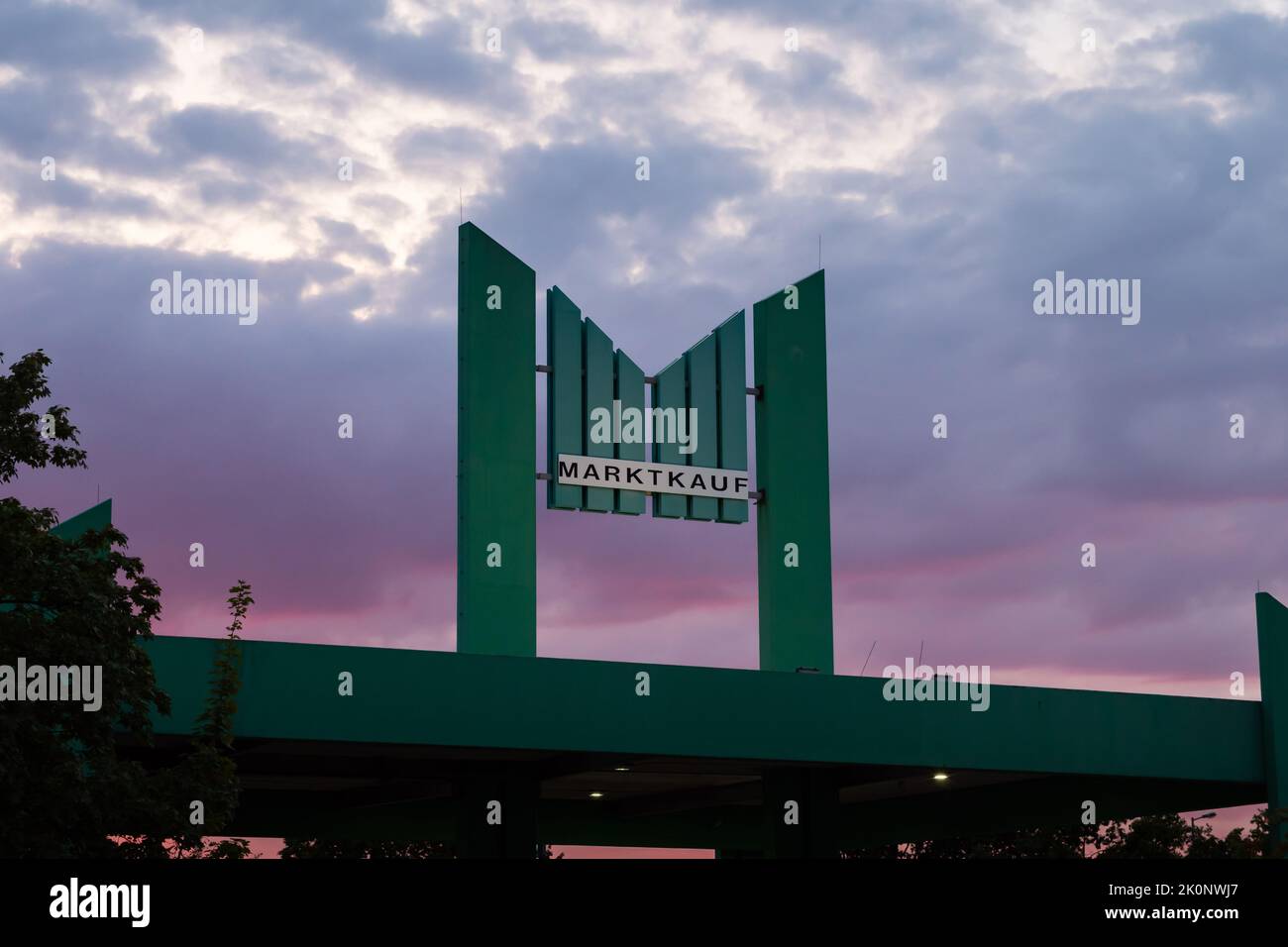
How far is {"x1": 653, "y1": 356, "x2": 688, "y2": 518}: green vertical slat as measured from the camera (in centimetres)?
3025

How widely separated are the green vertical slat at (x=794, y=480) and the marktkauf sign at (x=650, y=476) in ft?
2.72

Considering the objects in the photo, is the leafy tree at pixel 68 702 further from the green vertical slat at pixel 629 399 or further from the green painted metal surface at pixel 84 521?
the green vertical slat at pixel 629 399

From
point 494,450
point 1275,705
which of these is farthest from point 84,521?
point 1275,705

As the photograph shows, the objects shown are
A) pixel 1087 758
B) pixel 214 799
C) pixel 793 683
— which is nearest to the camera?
pixel 214 799

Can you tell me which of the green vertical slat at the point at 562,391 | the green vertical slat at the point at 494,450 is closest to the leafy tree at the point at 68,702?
the green vertical slat at the point at 494,450

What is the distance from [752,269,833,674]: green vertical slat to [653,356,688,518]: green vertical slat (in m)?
1.72

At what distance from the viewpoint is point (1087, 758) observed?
1103 inches

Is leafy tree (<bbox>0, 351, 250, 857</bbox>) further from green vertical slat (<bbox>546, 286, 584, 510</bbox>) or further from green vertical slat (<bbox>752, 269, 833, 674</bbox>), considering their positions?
green vertical slat (<bbox>752, 269, 833, 674</bbox>)

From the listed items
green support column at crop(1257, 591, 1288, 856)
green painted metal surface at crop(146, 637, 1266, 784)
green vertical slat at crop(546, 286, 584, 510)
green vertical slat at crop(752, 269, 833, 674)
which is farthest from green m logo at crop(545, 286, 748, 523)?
green support column at crop(1257, 591, 1288, 856)

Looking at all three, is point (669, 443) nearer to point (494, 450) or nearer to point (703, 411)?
point (703, 411)

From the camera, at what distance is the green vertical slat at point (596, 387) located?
29.6m
